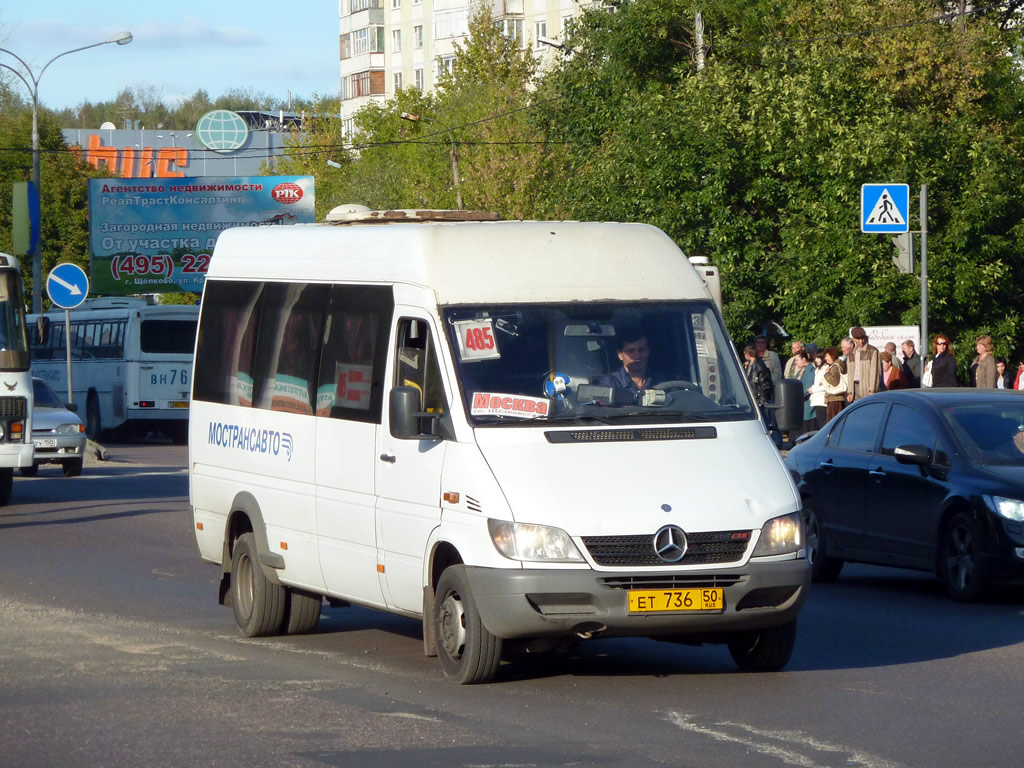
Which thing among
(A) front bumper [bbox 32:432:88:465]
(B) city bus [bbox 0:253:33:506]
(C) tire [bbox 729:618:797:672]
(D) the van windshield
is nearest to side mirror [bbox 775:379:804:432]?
(D) the van windshield

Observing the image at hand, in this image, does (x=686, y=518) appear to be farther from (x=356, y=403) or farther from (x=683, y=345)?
(x=356, y=403)

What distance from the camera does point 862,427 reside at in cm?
1422

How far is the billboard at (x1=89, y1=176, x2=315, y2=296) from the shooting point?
Result: 181 feet

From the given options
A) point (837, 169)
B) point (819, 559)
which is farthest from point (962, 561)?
point (837, 169)

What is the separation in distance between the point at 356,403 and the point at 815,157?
29348 millimetres

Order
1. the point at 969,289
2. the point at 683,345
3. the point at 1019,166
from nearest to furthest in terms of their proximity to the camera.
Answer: the point at 683,345 < the point at 969,289 < the point at 1019,166

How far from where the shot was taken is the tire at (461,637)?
349 inches

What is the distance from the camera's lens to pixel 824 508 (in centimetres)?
1431

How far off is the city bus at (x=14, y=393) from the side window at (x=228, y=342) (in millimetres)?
9114

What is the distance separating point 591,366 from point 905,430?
4838 mm

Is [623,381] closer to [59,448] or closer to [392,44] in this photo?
[59,448]

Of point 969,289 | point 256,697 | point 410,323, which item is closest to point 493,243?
point 410,323

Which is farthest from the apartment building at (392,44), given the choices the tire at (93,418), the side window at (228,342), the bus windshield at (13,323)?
the side window at (228,342)

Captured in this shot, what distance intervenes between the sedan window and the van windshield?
4.51 m
